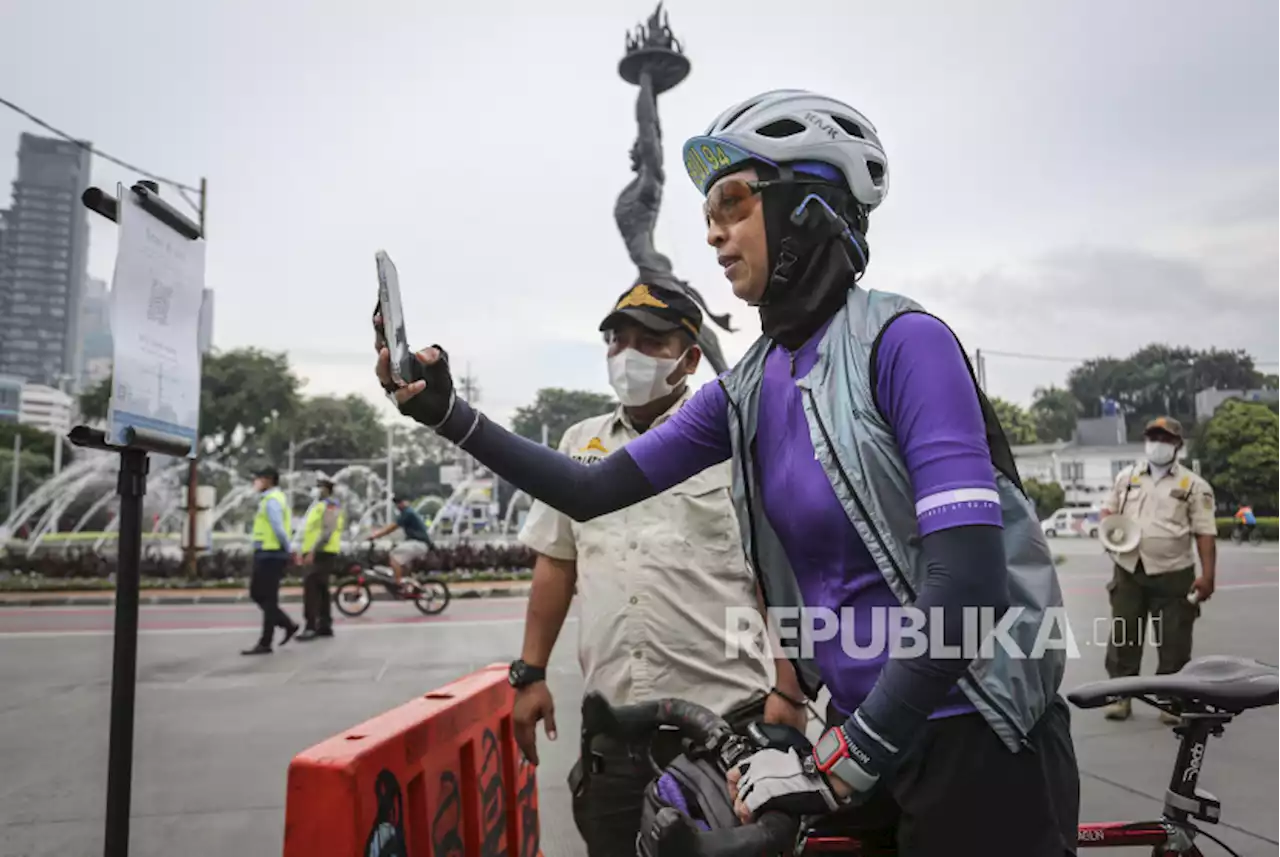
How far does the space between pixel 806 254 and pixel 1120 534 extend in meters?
5.67

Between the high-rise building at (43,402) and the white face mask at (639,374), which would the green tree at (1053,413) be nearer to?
the high-rise building at (43,402)

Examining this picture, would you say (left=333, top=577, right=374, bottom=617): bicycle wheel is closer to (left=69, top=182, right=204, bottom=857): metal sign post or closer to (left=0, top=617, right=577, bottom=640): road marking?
(left=0, top=617, right=577, bottom=640): road marking

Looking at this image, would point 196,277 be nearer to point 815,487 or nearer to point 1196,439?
point 815,487

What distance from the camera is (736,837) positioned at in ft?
3.73

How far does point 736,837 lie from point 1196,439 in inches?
515

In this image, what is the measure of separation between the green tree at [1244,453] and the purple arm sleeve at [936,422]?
28.0 ft

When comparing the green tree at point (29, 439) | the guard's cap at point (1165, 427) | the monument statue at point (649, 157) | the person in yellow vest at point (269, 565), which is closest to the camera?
the guard's cap at point (1165, 427)

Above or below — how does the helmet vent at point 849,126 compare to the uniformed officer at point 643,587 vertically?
above

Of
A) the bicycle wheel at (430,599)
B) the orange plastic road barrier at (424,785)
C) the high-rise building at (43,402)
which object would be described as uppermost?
the high-rise building at (43,402)

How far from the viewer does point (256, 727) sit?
6500 mm

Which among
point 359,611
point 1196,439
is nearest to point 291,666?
point 359,611

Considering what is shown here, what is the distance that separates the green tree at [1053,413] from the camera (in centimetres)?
8462

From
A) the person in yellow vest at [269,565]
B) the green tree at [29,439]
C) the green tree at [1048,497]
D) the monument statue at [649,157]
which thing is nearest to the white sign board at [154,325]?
the person in yellow vest at [269,565]

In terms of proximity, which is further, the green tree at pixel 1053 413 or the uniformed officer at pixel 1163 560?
the green tree at pixel 1053 413
